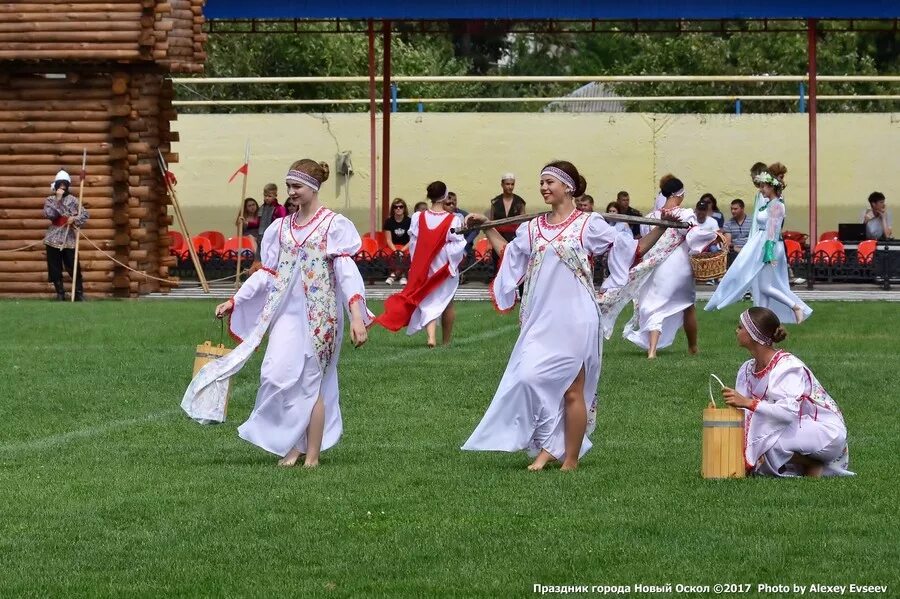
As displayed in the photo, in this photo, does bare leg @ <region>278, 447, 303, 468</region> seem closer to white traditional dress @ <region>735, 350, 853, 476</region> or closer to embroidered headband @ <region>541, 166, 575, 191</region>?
embroidered headband @ <region>541, 166, 575, 191</region>

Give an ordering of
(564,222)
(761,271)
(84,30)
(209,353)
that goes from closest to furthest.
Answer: (564,222), (209,353), (761,271), (84,30)

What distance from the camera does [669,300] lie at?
1755cm

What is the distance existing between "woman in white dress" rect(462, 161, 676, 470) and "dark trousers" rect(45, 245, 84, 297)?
1762 centimetres

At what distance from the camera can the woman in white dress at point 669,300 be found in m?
17.5

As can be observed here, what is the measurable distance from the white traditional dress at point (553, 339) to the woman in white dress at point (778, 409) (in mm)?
915

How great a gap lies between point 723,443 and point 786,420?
0.34m

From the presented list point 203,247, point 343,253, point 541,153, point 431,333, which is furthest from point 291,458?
point 541,153

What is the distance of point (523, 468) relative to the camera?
34.0 ft

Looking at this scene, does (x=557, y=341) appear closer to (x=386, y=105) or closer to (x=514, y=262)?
(x=514, y=262)

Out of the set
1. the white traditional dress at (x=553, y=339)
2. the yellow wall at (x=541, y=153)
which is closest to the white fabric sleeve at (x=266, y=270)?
the white traditional dress at (x=553, y=339)

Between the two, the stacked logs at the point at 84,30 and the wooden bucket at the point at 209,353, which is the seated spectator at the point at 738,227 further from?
the wooden bucket at the point at 209,353

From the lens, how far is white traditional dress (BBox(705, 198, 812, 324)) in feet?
62.4

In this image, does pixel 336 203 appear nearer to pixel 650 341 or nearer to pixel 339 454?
pixel 650 341

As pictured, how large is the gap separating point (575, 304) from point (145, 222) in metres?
20.1
